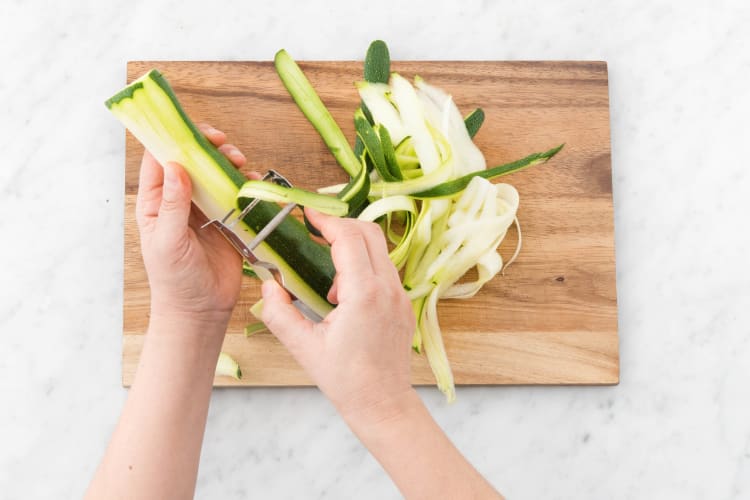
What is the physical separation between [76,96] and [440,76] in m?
0.85

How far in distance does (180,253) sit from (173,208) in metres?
0.08

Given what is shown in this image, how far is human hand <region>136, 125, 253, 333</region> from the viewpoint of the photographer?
47.4 inches

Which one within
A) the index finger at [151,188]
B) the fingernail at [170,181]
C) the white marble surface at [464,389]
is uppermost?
the fingernail at [170,181]

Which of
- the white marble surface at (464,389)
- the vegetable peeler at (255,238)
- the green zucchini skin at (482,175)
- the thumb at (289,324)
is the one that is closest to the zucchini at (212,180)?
the vegetable peeler at (255,238)

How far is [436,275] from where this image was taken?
148 cm

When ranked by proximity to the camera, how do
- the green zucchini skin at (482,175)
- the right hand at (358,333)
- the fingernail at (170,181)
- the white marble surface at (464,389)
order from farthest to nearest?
1. the white marble surface at (464,389)
2. the green zucchini skin at (482,175)
3. the fingernail at (170,181)
4. the right hand at (358,333)

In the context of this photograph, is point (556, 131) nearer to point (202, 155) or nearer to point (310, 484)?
point (202, 155)

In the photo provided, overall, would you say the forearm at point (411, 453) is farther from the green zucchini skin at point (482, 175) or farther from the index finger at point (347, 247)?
the green zucchini skin at point (482, 175)

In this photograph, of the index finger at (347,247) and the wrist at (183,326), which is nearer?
the index finger at (347,247)

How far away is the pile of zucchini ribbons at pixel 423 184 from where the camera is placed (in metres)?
1.45

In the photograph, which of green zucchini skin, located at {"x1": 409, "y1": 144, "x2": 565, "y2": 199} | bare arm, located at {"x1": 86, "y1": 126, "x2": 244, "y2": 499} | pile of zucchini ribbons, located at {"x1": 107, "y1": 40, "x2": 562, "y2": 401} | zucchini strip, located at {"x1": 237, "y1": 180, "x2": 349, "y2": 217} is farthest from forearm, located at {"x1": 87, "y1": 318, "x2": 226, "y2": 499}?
green zucchini skin, located at {"x1": 409, "y1": 144, "x2": 565, "y2": 199}

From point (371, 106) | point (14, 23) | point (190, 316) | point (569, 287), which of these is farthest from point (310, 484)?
point (14, 23)

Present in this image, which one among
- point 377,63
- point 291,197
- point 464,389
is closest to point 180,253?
point 291,197

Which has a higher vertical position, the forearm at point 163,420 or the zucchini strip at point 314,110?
the zucchini strip at point 314,110
